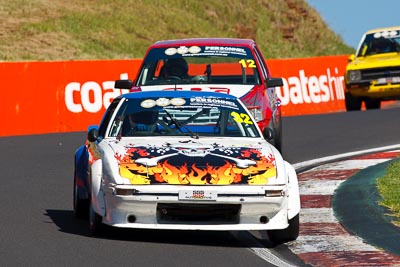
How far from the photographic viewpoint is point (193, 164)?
9695 mm

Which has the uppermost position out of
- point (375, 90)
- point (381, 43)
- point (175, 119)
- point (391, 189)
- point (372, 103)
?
point (175, 119)

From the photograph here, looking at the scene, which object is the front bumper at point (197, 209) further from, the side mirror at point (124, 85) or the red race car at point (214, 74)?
the side mirror at point (124, 85)

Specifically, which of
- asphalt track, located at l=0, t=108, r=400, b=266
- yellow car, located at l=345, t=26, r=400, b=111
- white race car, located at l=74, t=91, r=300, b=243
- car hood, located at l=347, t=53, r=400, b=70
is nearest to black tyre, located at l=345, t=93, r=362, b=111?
yellow car, located at l=345, t=26, r=400, b=111

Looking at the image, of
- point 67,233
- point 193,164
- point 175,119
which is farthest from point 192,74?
point 193,164

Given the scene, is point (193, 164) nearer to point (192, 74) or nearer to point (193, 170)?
point (193, 170)

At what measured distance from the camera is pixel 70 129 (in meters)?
23.3

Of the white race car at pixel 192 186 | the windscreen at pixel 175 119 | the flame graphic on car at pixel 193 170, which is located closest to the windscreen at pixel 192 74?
the windscreen at pixel 175 119

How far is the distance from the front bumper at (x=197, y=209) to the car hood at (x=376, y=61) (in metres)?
17.9

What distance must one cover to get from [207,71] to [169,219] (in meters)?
6.58

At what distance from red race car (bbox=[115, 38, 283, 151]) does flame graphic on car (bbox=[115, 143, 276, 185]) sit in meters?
5.34

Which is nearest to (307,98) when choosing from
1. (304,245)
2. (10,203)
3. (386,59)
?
(386,59)

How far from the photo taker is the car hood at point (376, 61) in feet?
89.1

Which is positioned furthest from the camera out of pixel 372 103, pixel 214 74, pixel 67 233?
pixel 372 103

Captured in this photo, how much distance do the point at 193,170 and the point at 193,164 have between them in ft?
0.27
